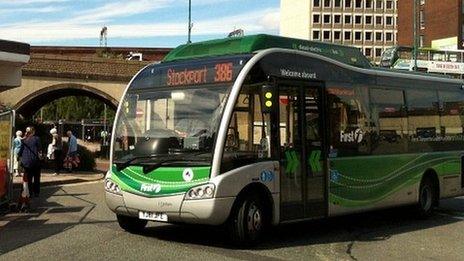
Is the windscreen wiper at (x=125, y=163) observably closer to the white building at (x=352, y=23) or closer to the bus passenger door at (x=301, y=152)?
the bus passenger door at (x=301, y=152)

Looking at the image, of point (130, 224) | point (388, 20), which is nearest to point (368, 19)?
point (388, 20)

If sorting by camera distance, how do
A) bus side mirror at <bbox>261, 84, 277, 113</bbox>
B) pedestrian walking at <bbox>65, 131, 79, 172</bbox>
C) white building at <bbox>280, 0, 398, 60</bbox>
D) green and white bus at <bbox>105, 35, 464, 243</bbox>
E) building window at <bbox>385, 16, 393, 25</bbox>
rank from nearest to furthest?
green and white bus at <bbox>105, 35, 464, 243</bbox> < bus side mirror at <bbox>261, 84, 277, 113</bbox> < pedestrian walking at <bbox>65, 131, 79, 172</bbox> < white building at <bbox>280, 0, 398, 60</bbox> < building window at <bbox>385, 16, 393, 25</bbox>

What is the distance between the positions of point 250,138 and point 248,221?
3.77ft

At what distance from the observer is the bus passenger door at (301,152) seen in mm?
9945

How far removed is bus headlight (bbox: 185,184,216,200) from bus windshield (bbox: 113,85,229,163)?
42cm

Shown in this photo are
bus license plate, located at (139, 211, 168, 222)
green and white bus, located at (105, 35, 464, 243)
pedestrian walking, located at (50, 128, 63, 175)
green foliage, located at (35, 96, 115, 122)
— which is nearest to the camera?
green and white bus, located at (105, 35, 464, 243)

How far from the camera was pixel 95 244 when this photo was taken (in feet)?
30.9

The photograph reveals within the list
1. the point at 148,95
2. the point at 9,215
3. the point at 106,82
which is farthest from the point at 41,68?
the point at 148,95

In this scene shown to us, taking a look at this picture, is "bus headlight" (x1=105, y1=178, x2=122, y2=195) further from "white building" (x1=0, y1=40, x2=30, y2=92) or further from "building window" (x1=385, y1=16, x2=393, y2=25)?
"building window" (x1=385, y1=16, x2=393, y2=25)

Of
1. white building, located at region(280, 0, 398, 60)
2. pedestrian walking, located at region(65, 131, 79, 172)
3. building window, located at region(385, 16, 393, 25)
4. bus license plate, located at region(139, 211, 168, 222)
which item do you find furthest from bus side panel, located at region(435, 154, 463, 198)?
building window, located at region(385, 16, 393, 25)

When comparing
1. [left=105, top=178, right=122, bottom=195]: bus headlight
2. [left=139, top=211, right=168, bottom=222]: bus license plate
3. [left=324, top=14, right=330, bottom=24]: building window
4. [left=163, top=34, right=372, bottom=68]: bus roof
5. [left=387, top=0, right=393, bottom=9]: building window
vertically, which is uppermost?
[left=387, top=0, right=393, bottom=9]: building window

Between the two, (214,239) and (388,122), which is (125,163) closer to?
(214,239)

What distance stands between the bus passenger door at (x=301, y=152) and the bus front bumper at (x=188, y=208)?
1244 mm

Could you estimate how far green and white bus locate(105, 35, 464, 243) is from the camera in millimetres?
9125
